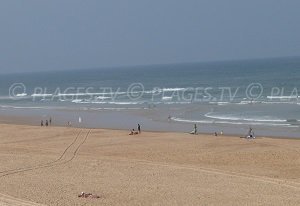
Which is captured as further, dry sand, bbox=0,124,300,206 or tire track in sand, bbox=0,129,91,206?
dry sand, bbox=0,124,300,206

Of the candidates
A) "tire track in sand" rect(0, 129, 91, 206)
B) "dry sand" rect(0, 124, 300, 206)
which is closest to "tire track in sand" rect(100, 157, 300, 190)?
"dry sand" rect(0, 124, 300, 206)

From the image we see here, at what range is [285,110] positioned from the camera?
44.8 metres

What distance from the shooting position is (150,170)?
20297 millimetres

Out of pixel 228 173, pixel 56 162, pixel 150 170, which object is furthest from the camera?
pixel 56 162

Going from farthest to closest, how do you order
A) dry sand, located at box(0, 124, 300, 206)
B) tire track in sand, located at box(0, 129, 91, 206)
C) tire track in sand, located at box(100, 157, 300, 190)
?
1. tire track in sand, located at box(100, 157, 300, 190)
2. dry sand, located at box(0, 124, 300, 206)
3. tire track in sand, located at box(0, 129, 91, 206)

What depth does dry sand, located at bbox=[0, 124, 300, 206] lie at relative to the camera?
15438 mm

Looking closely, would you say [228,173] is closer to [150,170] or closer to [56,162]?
[150,170]

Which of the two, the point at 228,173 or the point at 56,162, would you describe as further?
the point at 56,162

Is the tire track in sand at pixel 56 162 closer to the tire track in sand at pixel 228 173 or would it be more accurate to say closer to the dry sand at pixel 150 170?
the dry sand at pixel 150 170

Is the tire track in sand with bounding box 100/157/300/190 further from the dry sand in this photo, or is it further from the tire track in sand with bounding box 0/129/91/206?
the tire track in sand with bounding box 0/129/91/206

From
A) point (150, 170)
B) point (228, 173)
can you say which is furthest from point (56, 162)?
point (228, 173)

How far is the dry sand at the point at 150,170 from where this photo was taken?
15.4m

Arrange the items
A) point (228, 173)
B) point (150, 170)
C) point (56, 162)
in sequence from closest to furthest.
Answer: point (228, 173), point (150, 170), point (56, 162)

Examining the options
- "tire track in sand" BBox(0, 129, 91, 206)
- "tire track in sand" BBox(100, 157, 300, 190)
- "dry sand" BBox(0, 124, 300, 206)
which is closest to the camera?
"tire track in sand" BBox(0, 129, 91, 206)
